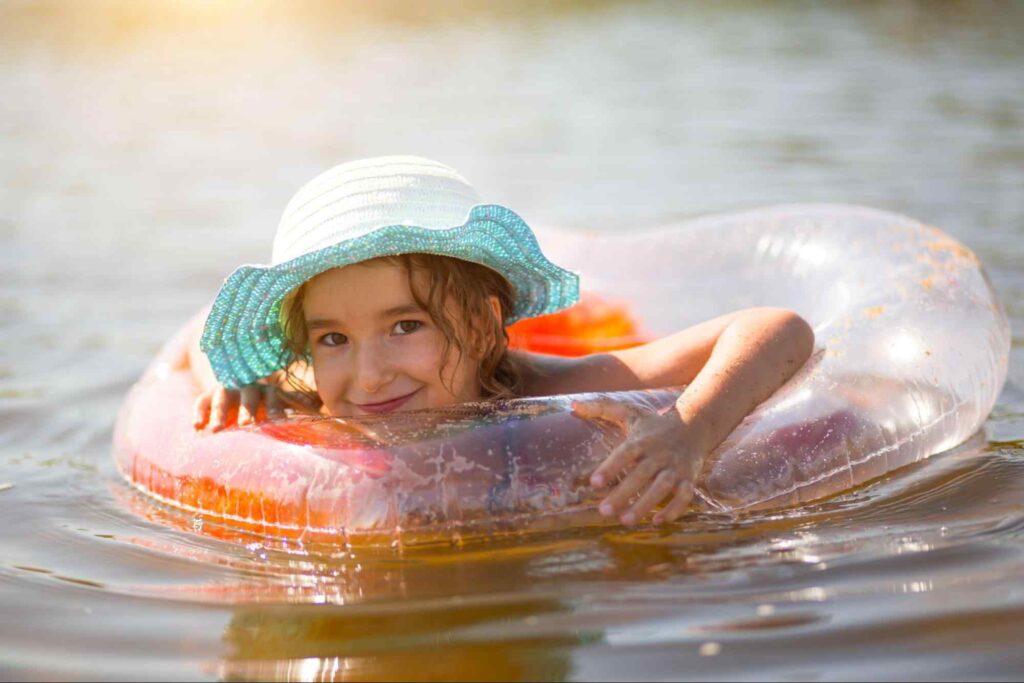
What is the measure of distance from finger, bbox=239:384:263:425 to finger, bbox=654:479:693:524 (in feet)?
3.41

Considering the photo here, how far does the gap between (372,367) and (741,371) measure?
81 cm

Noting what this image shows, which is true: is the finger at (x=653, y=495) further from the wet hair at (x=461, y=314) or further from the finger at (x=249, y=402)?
the finger at (x=249, y=402)

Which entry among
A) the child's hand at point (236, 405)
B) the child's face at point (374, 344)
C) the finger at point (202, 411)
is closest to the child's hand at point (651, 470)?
the child's face at point (374, 344)

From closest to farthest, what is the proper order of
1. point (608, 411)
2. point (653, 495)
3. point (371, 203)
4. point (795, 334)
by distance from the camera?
1. point (653, 495)
2. point (608, 411)
3. point (371, 203)
4. point (795, 334)

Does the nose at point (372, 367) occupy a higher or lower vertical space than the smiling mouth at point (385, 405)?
higher

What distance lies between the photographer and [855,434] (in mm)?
3033

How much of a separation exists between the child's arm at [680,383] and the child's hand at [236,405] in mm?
622

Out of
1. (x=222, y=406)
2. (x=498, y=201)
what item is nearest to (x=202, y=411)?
(x=222, y=406)

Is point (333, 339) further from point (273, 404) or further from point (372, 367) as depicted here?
point (273, 404)

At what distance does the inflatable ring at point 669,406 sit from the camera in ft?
8.92

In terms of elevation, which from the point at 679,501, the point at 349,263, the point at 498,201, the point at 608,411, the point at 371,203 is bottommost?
the point at 679,501

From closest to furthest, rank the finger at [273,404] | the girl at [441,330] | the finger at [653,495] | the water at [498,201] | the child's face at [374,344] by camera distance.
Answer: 1. the water at [498,201]
2. the finger at [653,495]
3. the girl at [441,330]
4. the child's face at [374,344]
5. the finger at [273,404]

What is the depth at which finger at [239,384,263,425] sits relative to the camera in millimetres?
3219

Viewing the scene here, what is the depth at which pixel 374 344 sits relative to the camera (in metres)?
2.91
